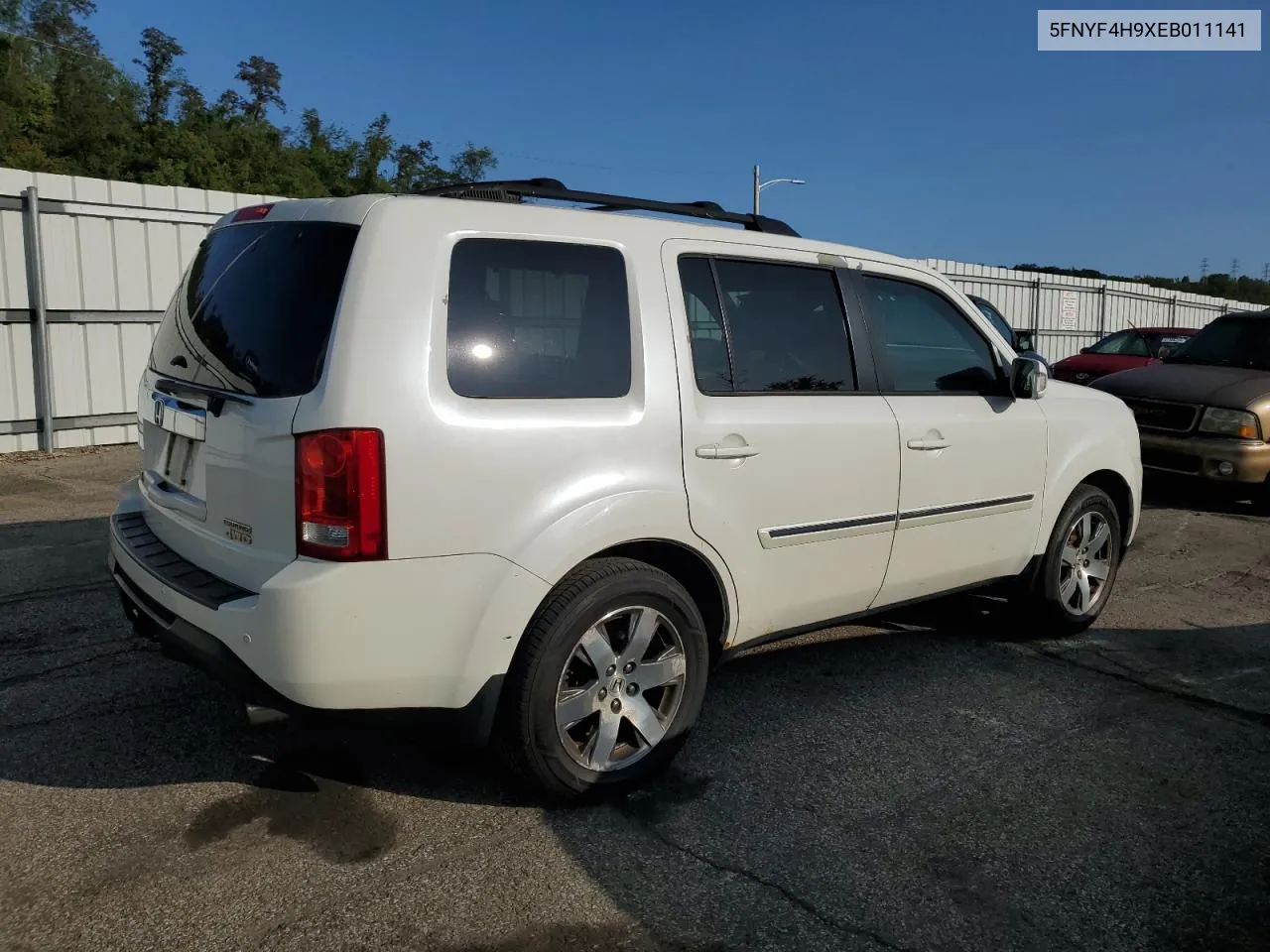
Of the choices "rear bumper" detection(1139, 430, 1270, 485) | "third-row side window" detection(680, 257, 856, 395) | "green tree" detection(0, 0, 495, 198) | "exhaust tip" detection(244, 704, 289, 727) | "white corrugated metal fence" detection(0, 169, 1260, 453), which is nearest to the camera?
"exhaust tip" detection(244, 704, 289, 727)

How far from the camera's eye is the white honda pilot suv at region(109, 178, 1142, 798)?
9.10ft

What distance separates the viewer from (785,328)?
3.86 metres

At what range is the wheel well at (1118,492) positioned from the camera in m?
5.23

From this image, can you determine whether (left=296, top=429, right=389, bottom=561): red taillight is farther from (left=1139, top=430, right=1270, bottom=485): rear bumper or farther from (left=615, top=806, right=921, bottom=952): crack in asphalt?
(left=1139, top=430, right=1270, bottom=485): rear bumper

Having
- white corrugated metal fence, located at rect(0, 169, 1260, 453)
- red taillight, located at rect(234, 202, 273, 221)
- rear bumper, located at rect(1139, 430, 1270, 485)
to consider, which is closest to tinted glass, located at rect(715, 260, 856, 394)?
red taillight, located at rect(234, 202, 273, 221)

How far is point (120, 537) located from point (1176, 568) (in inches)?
248

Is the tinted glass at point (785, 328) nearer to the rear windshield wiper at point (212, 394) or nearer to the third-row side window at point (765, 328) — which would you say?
the third-row side window at point (765, 328)

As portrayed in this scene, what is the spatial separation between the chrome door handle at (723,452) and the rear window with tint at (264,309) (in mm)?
1246

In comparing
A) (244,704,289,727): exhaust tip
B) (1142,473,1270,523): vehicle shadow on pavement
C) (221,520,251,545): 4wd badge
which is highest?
(221,520,251,545): 4wd badge

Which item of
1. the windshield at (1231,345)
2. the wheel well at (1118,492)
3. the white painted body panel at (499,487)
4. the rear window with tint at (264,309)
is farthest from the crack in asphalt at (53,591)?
the windshield at (1231,345)

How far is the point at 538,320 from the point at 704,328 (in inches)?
26.1

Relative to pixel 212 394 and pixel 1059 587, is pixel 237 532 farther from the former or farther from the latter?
pixel 1059 587

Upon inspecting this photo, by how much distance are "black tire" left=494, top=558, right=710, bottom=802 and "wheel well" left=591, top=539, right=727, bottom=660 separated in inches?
3.3

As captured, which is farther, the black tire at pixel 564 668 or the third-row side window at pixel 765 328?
the third-row side window at pixel 765 328
